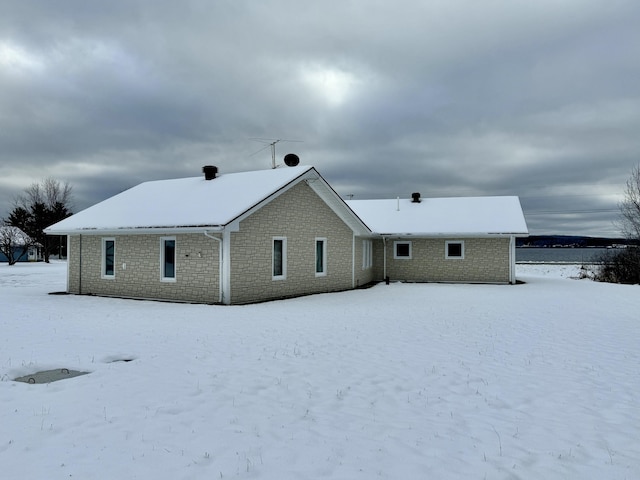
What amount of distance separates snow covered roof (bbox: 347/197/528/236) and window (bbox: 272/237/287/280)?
9381 millimetres

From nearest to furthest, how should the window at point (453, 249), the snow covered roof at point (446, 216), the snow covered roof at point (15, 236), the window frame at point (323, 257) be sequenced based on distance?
the window frame at point (323, 257) < the snow covered roof at point (446, 216) < the window at point (453, 249) < the snow covered roof at point (15, 236)

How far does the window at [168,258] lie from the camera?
15.8 meters

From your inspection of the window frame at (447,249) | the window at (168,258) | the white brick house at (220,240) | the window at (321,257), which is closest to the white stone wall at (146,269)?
the white brick house at (220,240)

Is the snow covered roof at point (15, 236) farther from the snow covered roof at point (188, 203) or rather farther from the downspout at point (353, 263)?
the downspout at point (353, 263)

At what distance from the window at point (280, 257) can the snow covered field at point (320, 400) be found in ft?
17.2

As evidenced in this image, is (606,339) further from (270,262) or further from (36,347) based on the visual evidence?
(36,347)

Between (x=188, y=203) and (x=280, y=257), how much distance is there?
3.99 metres

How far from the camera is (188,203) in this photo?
55.9ft

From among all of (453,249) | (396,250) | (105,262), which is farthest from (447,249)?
(105,262)

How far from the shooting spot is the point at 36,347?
8.45 m

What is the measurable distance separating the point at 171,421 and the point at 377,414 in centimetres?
230

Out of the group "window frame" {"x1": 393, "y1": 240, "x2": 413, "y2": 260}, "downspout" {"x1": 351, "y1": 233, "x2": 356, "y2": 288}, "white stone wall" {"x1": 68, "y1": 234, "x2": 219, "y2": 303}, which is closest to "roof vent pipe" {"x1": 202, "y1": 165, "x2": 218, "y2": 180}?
"white stone wall" {"x1": 68, "y1": 234, "x2": 219, "y2": 303}

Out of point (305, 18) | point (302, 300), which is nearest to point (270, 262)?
point (302, 300)

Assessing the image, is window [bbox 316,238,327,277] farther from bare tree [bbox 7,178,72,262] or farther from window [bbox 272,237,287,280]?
bare tree [bbox 7,178,72,262]
